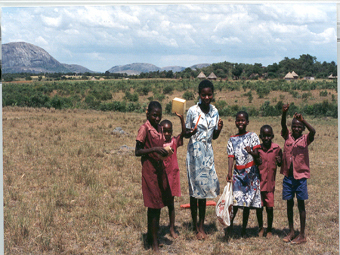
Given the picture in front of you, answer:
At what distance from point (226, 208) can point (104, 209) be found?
7.25 ft

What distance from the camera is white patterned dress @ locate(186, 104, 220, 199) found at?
4164mm

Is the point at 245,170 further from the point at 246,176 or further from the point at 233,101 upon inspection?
the point at 233,101

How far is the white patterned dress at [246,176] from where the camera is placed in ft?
13.8

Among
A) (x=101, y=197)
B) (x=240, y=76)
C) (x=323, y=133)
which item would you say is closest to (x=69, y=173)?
(x=101, y=197)

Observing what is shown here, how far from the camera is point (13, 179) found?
274 inches

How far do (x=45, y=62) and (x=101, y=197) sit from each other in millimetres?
169464

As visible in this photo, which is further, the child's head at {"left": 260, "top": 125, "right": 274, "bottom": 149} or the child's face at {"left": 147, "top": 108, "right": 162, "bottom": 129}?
the child's head at {"left": 260, "top": 125, "right": 274, "bottom": 149}

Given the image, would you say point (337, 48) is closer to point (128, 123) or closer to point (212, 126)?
point (212, 126)

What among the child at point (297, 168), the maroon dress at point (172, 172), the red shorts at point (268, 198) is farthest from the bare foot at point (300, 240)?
the maroon dress at point (172, 172)

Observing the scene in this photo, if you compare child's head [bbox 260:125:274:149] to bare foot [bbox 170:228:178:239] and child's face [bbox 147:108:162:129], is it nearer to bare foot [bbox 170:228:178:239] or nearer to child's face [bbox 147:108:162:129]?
child's face [bbox 147:108:162:129]

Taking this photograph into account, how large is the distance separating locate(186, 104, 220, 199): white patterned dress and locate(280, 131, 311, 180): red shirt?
96 cm

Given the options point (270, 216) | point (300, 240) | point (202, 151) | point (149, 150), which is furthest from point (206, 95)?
point (300, 240)

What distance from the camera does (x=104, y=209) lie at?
5387 mm

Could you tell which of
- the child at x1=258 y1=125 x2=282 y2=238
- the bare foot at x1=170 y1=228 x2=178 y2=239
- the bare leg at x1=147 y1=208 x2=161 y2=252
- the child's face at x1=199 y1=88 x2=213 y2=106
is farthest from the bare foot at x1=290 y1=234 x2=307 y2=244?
the child's face at x1=199 y1=88 x2=213 y2=106
